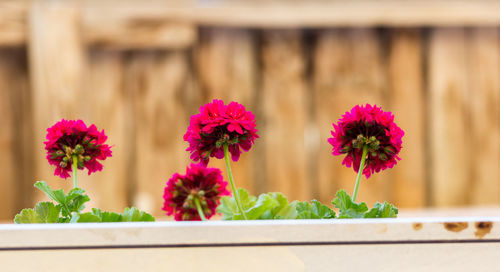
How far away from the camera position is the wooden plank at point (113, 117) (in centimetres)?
155

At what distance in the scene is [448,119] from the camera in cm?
161

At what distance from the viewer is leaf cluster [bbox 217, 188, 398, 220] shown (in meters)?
0.57

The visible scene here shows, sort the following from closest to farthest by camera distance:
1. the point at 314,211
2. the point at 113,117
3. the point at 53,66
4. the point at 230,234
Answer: the point at 230,234, the point at 314,211, the point at 53,66, the point at 113,117

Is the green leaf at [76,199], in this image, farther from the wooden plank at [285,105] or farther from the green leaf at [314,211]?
the wooden plank at [285,105]

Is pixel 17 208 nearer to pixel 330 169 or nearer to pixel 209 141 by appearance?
pixel 330 169

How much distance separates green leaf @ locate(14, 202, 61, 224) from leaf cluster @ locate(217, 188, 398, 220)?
208 millimetres

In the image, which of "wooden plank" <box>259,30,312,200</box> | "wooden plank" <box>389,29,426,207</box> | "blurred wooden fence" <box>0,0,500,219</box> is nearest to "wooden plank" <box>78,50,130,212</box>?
"blurred wooden fence" <box>0,0,500,219</box>

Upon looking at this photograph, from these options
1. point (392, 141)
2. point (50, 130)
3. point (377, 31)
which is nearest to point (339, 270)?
point (392, 141)

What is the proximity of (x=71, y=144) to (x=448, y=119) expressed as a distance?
1363mm

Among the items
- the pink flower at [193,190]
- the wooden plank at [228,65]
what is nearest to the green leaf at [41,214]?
the pink flower at [193,190]

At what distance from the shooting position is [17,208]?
154cm

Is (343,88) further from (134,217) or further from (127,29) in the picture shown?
(134,217)

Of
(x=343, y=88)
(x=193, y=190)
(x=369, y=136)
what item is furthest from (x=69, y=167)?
(x=343, y=88)

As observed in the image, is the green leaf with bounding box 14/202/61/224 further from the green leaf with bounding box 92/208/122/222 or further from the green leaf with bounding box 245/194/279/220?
the green leaf with bounding box 245/194/279/220
